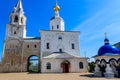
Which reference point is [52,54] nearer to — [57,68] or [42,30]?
[57,68]

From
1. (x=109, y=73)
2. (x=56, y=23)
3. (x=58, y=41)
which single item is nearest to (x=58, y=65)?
(x=58, y=41)

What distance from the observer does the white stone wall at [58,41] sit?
33.7 m

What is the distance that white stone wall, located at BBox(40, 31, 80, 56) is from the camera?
110 feet

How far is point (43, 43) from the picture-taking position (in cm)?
3375

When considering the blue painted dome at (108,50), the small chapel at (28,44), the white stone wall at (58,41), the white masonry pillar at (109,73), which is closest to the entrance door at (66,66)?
the small chapel at (28,44)

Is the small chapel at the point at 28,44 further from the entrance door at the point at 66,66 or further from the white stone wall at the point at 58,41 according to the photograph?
the entrance door at the point at 66,66

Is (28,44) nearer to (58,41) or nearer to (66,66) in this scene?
(58,41)

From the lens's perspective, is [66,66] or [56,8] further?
[56,8]

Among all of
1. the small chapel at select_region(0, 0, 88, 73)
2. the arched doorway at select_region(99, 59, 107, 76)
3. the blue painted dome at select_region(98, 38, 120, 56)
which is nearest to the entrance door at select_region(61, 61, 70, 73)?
the small chapel at select_region(0, 0, 88, 73)

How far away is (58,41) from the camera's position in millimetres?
34344

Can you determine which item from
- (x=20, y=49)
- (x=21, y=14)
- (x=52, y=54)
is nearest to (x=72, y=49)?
(x=52, y=54)

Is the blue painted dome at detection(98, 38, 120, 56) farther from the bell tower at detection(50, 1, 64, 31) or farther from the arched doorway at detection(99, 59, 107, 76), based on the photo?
the bell tower at detection(50, 1, 64, 31)

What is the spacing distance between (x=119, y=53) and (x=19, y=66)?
22059 millimetres

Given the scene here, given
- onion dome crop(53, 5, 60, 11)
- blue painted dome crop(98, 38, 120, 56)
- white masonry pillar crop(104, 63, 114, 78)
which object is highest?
onion dome crop(53, 5, 60, 11)
